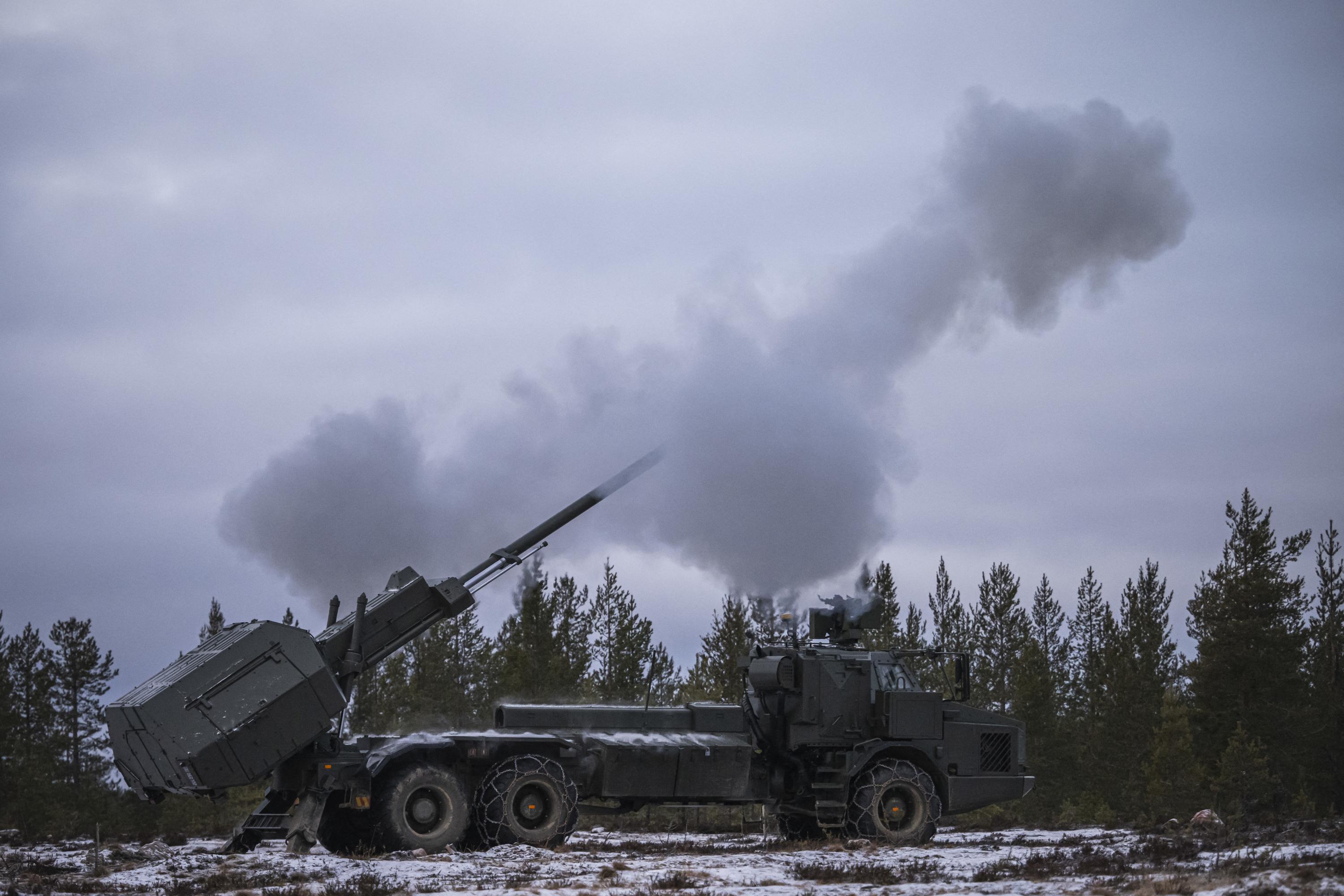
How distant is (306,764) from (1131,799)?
30.1 meters

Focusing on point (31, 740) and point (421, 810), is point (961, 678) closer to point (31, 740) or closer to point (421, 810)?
point (421, 810)

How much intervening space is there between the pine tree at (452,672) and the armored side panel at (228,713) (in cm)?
2452

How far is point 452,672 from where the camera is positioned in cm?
4531

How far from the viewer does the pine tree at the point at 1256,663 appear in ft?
127

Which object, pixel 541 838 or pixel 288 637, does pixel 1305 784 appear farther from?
pixel 288 637

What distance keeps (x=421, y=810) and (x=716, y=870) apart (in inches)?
195

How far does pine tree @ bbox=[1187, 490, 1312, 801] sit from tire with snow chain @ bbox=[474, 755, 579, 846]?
88.2 ft

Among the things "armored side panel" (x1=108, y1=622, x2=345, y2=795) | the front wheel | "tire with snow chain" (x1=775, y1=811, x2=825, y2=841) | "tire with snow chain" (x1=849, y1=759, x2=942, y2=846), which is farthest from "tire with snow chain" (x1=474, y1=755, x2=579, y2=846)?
"tire with snow chain" (x1=775, y1=811, x2=825, y2=841)

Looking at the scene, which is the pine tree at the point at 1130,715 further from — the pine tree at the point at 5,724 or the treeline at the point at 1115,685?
the pine tree at the point at 5,724

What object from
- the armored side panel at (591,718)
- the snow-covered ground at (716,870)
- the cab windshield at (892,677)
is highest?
the cab windshield at (892,677)

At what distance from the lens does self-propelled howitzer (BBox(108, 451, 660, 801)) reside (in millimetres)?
16641

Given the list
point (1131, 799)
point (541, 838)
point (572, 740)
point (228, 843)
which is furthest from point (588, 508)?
point (1131, 799)

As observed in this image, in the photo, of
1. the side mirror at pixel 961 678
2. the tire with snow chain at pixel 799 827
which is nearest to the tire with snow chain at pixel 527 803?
the tire with snow chain at pixel 799 827

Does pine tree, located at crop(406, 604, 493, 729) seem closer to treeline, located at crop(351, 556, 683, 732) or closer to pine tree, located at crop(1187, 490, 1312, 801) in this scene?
treeline, located at crop(351, 556, 683, 732)
